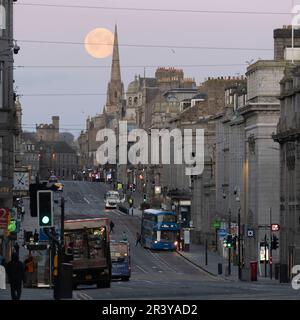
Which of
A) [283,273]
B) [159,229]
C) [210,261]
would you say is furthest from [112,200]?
[283,273]

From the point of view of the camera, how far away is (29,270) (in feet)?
168

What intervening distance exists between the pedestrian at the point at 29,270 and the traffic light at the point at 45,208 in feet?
63.4

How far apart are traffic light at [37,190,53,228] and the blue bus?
72.2m

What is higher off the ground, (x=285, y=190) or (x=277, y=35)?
(x=277, y=35)

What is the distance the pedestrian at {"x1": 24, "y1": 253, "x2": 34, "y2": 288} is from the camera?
49.6m

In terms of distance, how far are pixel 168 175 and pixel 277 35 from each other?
80430 mm

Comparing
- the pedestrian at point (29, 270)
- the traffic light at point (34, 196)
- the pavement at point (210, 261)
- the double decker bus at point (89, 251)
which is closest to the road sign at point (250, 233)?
the pavement at point (210, 261)

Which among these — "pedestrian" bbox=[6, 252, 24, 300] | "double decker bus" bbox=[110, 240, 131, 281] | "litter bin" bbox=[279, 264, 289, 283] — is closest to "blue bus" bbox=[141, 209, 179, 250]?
"litter bin" bbox=[279, 264, 289, 283]

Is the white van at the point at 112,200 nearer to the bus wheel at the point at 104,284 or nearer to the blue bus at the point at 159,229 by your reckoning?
the blue bus at the point at 159,229

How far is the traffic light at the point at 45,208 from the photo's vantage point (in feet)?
98.6

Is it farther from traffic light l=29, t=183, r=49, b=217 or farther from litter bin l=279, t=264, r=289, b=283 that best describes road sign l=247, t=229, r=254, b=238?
traffic light l=29, t=183, r=49, b=217

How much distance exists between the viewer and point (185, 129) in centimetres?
16150
